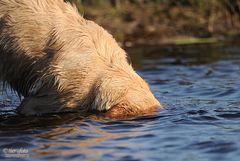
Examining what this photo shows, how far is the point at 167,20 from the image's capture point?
52.7ft

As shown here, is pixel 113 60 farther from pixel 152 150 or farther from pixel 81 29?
pixel 152 150

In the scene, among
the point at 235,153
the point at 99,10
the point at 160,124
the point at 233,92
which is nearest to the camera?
the point at 235,153

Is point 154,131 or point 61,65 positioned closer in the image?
point 154,131

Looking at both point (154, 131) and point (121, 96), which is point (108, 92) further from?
point (154, 131)

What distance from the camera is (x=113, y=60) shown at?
25.5 feet

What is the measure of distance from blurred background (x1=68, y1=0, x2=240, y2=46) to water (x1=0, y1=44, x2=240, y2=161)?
4773mm

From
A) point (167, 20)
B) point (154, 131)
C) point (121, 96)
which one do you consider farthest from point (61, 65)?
point (167, 20)

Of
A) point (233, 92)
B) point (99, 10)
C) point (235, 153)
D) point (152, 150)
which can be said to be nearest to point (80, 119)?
point (152, 150)

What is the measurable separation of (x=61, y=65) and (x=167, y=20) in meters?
8.84

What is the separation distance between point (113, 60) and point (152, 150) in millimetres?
1672

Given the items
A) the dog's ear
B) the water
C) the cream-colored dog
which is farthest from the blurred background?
the dog's ear

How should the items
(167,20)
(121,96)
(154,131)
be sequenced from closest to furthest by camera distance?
(154,131), (121,96), (167,20)

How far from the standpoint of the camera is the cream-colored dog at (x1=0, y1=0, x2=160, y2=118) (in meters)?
7.53

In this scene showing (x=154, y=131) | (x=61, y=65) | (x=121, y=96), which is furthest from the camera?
(x=121, y=96)
